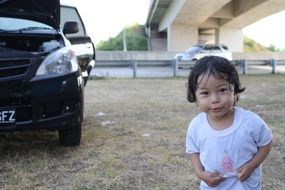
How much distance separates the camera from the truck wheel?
5.29 meters

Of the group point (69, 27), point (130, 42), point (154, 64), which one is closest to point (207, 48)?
point (154, 64)

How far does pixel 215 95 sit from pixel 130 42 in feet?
164

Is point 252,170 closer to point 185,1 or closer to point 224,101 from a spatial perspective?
point 224,101

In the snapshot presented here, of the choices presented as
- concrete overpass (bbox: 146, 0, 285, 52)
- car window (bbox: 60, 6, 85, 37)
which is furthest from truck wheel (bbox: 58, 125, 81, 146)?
concrete overpass (bbox: 146, 0, 285, 52)

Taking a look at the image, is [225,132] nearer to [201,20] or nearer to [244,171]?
[244,171]

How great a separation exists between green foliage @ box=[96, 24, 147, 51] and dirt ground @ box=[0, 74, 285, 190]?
142 feet

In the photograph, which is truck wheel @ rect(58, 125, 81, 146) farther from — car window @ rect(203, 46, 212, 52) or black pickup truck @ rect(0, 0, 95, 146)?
car window @ rect(203, 46, 212, 52)

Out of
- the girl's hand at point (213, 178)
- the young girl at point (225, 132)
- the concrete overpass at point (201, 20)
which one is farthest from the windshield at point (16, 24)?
the concrete overpass at point (201, 20)

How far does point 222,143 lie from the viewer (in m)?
2.38

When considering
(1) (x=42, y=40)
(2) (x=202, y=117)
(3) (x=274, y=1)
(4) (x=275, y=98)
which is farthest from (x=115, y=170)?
(3) (x=274, y=1)

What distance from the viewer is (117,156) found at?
5125 mm

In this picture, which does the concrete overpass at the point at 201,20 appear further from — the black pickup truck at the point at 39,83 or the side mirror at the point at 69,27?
the black pickup truck at the point at 39,83

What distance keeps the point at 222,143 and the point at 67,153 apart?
10.3 feet

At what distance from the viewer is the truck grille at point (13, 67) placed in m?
4.73
